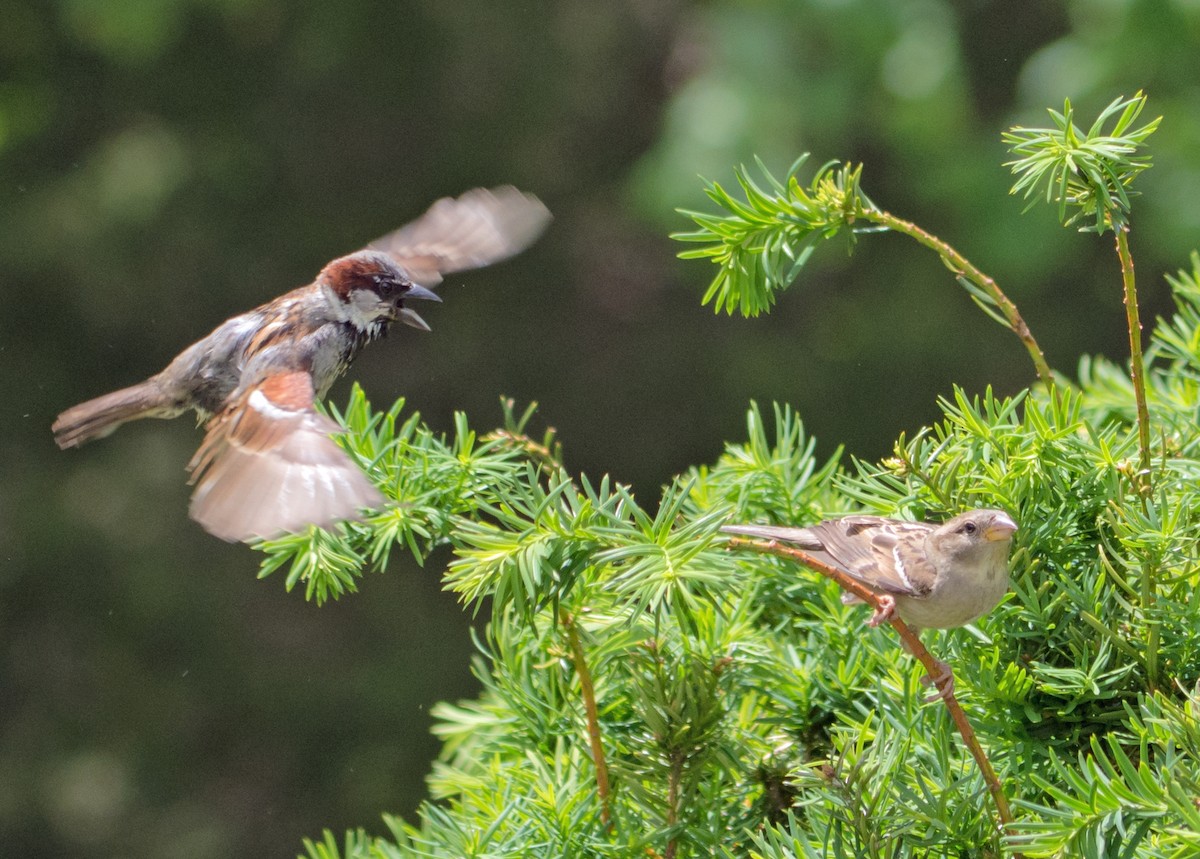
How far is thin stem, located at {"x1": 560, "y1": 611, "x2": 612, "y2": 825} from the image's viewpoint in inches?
40.1

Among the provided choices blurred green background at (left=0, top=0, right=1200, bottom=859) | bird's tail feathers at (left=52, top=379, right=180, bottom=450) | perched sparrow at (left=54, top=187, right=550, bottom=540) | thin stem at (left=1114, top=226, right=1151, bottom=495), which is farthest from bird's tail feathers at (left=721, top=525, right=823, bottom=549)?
blurred green background at (left=0, top=0, right=1200, bottom=859)

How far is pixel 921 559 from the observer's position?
3.36 feet

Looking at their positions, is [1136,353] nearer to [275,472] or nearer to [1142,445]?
[1142,445]

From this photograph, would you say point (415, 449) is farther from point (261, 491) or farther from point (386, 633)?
point (386, 633)

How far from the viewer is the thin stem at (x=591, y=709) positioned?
3.34ft

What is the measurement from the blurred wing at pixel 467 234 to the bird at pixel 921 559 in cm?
85

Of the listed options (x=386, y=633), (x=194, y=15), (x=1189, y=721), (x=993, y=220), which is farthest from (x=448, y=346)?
(x=1189, y=721)

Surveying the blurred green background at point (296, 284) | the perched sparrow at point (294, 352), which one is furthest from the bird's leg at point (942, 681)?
the blurred green background at point (296, 284)

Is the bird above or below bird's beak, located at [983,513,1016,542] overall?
below

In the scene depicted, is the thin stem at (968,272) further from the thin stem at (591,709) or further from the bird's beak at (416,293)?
the bird's beak at (416,293)

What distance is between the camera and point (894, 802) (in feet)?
3.01

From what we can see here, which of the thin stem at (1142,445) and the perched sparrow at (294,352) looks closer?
the thin stem at (1142,445)

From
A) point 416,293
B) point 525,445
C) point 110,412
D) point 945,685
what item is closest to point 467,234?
point 416,293

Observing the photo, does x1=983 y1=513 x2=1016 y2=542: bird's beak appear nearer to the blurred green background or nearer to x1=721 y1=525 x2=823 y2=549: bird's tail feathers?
x1=721 y1=525 x2=823 y2=549: bird's tail feathers
